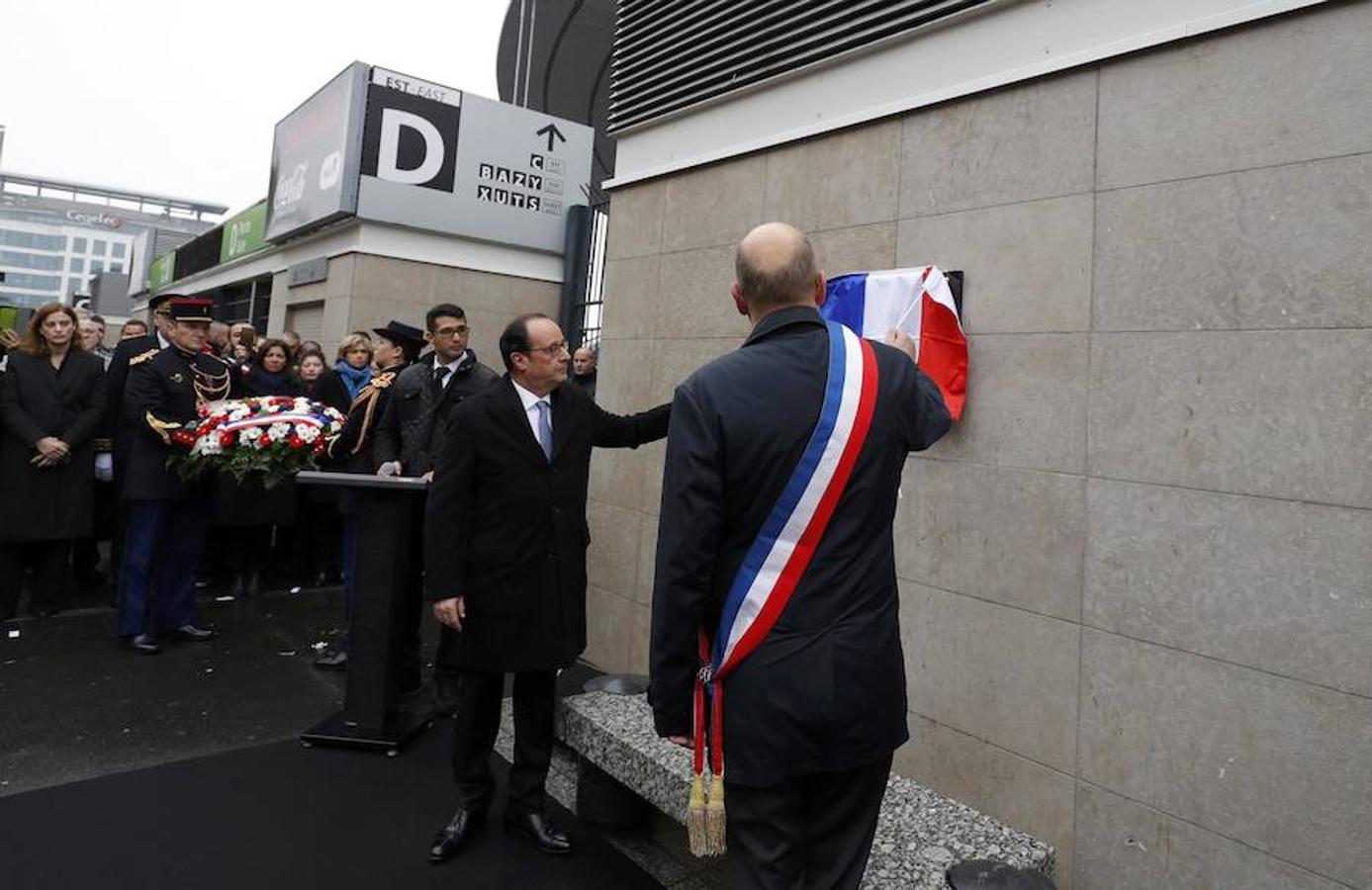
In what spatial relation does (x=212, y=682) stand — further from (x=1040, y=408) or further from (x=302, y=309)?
(x=302, y=309)

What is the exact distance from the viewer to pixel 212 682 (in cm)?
463

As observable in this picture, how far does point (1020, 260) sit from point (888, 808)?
6.89ft

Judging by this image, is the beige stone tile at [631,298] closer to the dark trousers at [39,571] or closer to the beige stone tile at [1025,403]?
the beige stone tile at [1025,403]

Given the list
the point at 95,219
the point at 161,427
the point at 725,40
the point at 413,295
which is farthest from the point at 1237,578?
the point at 95,219

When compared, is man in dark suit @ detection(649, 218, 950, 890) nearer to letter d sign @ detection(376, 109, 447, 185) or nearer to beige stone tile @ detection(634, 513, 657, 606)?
beige stone tile @ detection(634, 513, 657, 606)

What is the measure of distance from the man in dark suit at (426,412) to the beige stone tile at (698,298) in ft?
3.89

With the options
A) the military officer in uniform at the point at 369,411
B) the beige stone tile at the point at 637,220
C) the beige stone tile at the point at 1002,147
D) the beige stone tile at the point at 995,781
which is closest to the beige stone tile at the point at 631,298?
the beige stone tile at the point at 637,220

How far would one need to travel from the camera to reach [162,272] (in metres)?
22.7

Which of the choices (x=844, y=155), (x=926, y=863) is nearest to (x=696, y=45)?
(x=844, y=155)

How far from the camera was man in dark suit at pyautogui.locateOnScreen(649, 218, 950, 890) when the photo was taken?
170cm

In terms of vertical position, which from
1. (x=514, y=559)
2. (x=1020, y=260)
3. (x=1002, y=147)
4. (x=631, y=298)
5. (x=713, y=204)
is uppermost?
(x=713, y=204)

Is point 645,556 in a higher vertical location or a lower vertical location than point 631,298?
lower

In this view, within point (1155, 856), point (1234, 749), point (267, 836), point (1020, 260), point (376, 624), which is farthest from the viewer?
point (376, 624)

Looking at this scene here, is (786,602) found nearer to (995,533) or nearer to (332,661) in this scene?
(995,533)
